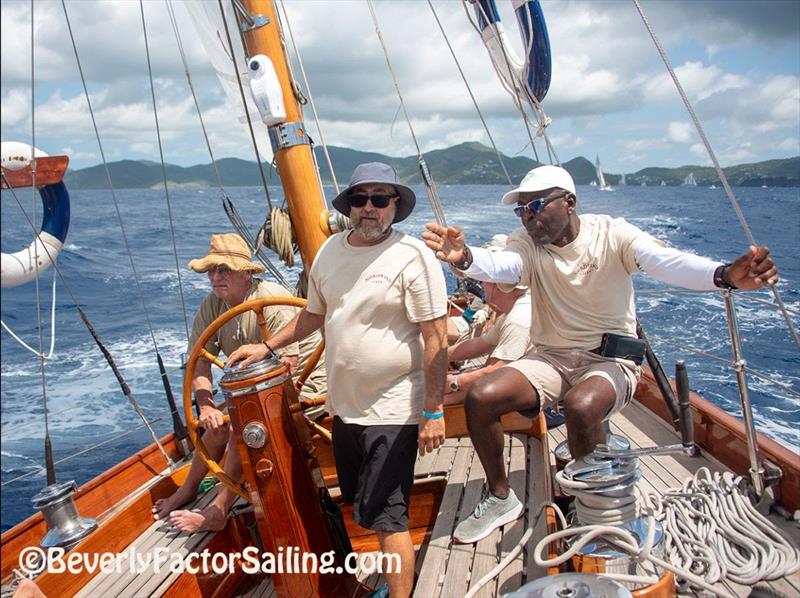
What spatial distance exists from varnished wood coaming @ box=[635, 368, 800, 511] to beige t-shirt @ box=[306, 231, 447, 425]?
136 centimetres

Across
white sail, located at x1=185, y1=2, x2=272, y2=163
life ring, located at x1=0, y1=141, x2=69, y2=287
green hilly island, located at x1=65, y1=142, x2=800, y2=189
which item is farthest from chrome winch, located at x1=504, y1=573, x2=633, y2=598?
green hilly island, located at x1=65, y1=142, x2=800, y2=189

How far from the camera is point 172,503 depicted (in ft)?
9.78

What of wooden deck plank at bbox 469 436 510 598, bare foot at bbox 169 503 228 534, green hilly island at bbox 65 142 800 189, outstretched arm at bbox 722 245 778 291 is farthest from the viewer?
green hilly island at bbox 65 142 800 189

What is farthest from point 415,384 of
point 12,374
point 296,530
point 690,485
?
point 12,374

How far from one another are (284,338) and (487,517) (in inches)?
38.8

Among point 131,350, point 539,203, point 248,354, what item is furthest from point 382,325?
point 131,350

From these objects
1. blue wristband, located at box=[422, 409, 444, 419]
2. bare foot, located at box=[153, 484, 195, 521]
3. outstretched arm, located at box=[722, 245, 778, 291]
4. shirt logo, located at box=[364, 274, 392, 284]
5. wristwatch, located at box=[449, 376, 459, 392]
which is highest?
shirt logo, located at box=[364, 274, 392, 284]

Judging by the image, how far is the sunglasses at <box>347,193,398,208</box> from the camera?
2.09 m

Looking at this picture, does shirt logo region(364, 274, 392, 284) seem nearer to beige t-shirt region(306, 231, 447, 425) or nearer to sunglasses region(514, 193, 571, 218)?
Answer: beige t-shirt region(306, 231, 447, 425)

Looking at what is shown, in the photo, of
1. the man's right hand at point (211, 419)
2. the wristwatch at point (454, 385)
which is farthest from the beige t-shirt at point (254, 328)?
the wristwatch at point (454, 385)

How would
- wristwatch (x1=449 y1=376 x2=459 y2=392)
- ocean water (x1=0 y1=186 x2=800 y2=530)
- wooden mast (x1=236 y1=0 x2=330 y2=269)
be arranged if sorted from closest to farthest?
wristwatch (x1=449 y1=376 x2=459 y2=392), wooden mast (x1=236 y1=0 x2=330 y2=269), ocean water (x1=0 y1=186 x2=800 y2=530)

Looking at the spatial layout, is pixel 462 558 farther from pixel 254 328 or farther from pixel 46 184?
pixel 46 184

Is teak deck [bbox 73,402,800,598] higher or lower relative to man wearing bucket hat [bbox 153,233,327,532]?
lower

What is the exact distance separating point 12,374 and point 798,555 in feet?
30.2
